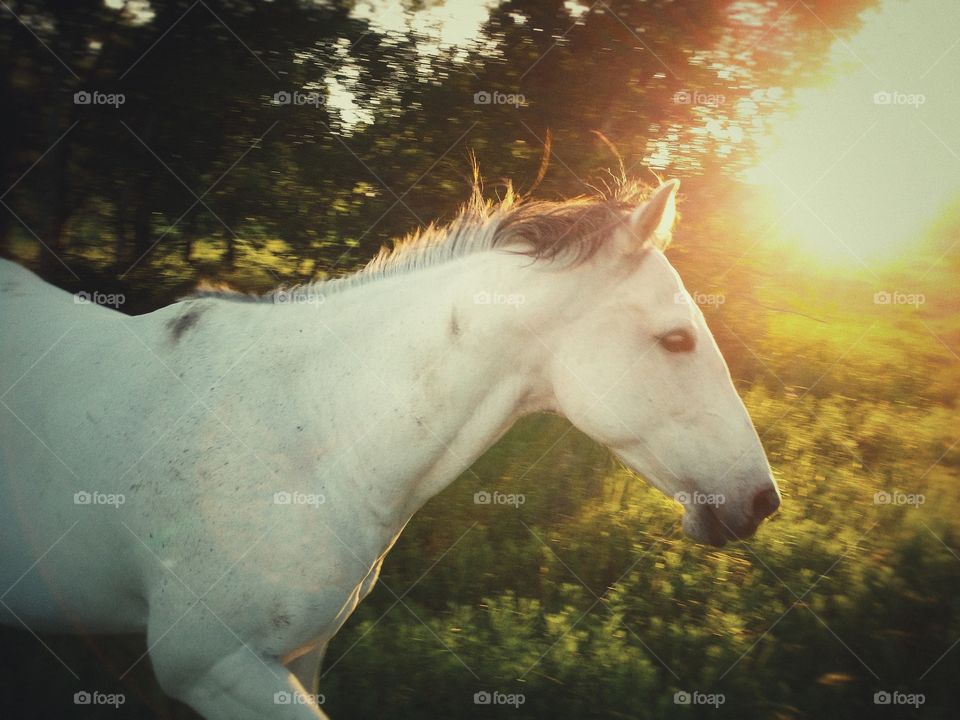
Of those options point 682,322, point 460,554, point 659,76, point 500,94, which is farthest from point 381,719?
point 659,76

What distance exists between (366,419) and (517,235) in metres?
0.69

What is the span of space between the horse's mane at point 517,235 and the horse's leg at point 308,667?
118cm

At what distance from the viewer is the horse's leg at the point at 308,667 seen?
238 cm

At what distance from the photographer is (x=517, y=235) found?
83.4 inches

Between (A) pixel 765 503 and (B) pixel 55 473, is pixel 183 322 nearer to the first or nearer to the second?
(B) pixel 55 473

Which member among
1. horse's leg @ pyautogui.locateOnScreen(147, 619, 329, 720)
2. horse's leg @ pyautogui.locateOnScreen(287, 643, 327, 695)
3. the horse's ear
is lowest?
horse's leg @ pyautogui.locateOnScreen(287, 643, 327, 695)

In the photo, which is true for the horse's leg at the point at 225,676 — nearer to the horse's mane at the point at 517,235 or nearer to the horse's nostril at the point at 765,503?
the horse's mane at the point at 517,235

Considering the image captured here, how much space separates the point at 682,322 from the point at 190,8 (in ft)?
12.1

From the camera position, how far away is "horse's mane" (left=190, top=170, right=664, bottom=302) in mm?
2055

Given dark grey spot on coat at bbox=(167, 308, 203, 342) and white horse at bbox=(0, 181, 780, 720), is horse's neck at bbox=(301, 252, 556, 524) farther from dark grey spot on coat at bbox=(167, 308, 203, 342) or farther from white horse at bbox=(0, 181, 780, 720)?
dark grey spot on coat at bbox=(167, 308, 203, 342)

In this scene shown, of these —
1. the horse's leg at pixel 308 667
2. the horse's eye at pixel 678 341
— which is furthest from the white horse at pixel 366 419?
the horse's leg at pixel 308 667

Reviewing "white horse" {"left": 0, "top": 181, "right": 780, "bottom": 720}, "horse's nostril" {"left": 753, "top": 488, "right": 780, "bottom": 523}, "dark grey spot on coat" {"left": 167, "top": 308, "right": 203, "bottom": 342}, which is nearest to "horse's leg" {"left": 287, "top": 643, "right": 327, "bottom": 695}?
"white horse" {"left": 0, "top": 181, "right": 780, "bottom": 720}

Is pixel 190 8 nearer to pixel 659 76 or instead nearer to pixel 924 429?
pixel 659 76

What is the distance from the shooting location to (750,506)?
78.3 inches
